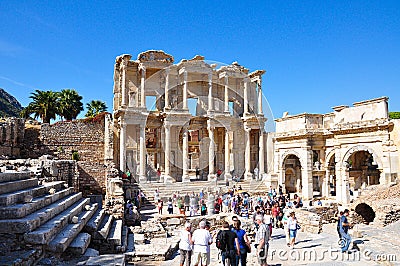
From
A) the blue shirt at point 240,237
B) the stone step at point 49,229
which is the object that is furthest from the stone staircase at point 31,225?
the blue shirt at point 240,237

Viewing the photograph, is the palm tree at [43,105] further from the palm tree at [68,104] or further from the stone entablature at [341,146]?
the stone entablature at [341,146]

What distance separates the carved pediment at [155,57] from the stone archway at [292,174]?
14.0m

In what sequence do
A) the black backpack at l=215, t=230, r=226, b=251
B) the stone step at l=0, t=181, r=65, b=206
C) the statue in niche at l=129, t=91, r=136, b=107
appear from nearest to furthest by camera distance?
the black backpack at l=215, t=230, r=226, b=251, the stone step at l=0, t=181, r=65, b=206, the statue in niche at l=129, t=91, r=136, b=107

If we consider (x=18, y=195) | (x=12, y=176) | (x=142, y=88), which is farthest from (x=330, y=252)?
(x=142, y=88)

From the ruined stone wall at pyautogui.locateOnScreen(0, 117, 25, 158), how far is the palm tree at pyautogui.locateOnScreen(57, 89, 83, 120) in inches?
299

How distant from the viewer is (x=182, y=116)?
93.4ft

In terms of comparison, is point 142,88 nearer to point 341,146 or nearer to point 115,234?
point 341,146

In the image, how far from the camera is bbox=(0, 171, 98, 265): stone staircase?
688cm

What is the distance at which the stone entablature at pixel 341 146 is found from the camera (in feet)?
62.1

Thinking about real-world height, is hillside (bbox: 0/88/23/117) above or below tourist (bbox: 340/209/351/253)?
above

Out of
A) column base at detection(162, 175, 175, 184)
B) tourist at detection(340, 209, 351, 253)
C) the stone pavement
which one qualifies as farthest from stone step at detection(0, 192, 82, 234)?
column base at detection(162, 175, 175, 184)

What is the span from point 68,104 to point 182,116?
13936 millimetres

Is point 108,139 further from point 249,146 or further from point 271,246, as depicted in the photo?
point 271,246

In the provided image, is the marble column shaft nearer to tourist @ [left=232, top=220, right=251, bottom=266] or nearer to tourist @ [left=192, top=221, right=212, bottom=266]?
tourist @ [left=192, top=221, right=212, bottom=266]
